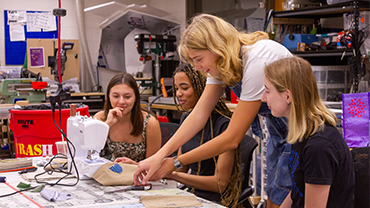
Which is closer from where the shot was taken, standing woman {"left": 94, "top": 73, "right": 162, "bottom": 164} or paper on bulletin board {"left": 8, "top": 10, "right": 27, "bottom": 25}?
standing woman {"left": 94, "top": 73, "right": 162, "bottom": 164}

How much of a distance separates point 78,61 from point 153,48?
1642 mm

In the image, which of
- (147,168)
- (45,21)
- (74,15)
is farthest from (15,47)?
(147,168)

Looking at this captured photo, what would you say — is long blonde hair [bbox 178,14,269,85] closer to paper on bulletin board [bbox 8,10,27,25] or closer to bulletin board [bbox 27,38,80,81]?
bulletin board [bbox 27,38,80,81]

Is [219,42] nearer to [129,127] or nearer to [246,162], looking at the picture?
[246,162]

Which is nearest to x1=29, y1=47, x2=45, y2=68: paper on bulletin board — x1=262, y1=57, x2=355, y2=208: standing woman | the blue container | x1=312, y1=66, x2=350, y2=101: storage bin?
the blue container

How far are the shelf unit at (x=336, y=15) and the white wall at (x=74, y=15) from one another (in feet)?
7.88

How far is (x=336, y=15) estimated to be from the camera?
3205mm

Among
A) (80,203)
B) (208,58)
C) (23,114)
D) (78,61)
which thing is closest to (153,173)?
(80,203)

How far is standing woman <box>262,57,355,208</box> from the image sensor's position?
3.39ft

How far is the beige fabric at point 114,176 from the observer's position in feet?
4.53

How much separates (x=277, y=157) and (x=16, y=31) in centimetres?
524

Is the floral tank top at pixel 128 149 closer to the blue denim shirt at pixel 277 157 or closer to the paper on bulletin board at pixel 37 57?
the blue denim shirt at pixel 277 157

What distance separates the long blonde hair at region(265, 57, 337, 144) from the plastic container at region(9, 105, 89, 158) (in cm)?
154

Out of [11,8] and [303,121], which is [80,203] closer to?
[303,121]
